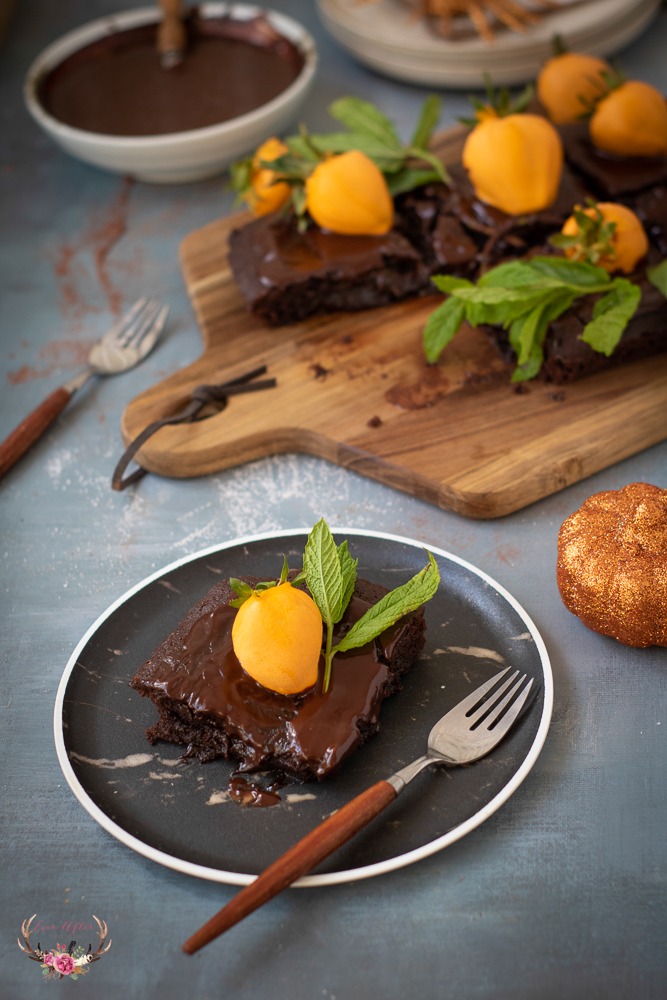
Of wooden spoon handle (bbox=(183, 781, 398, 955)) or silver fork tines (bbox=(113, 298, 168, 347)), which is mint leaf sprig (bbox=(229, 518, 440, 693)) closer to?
wooden spoon handle (bbox=(183, 781, 398, 955))

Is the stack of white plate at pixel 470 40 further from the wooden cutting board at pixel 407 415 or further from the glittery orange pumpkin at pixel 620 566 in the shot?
the glittery orange pumpkin at pixel 620 566

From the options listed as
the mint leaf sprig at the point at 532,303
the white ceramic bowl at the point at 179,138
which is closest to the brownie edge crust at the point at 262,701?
the mint leaf sprig at the point at 532,303

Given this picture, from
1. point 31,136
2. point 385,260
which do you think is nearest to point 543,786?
point 385,260

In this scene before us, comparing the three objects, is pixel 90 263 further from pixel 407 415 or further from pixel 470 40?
pixel 470 40

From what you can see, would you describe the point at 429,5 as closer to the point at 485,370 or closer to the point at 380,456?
the point at 485,370

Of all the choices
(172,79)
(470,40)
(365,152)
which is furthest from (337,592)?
(470,40)
